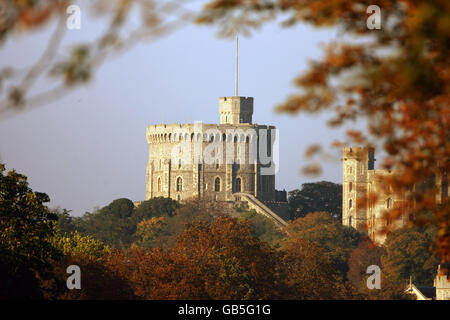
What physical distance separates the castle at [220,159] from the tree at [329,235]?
18390mm

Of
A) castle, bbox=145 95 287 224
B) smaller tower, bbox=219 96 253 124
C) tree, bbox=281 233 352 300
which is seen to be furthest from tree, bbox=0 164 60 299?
smaller tower, bbox=219 96 253 124

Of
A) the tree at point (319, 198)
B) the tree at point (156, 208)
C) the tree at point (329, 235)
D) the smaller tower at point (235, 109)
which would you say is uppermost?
the smaller tower at point (235, 109)

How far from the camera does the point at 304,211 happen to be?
516 ft

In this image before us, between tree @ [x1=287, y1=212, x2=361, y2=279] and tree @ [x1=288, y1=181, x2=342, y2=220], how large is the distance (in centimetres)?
2788

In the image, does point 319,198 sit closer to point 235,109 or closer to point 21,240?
point 235,109

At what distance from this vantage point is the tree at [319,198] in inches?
6230

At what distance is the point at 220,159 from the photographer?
15012 cm

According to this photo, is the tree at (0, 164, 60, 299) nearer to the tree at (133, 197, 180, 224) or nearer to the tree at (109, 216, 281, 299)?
the tree at (109, 216, 281, 299)

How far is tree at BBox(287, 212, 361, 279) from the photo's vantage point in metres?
116

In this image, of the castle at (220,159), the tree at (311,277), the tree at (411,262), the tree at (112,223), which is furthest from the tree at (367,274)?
the castle at (220,159)

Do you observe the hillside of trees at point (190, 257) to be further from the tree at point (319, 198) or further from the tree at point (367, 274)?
the tree at point (319, 198)

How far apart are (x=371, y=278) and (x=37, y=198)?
54.8 metres

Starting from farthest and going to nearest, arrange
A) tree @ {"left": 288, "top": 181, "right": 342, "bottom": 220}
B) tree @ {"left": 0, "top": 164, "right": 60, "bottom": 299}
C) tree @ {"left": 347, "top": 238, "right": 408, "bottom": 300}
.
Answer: tree @ {"left": 288, "top": 181, "right": 342, "bottom": 220}, tree @ {"left": 347, "top": 238, "right": 408, "bottom": 300}, tree @ {"left": 0, "top": 164, "right": 60, "bottom": 299}

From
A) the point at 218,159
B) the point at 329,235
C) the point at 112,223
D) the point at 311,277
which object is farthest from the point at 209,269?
the point at 218,159
